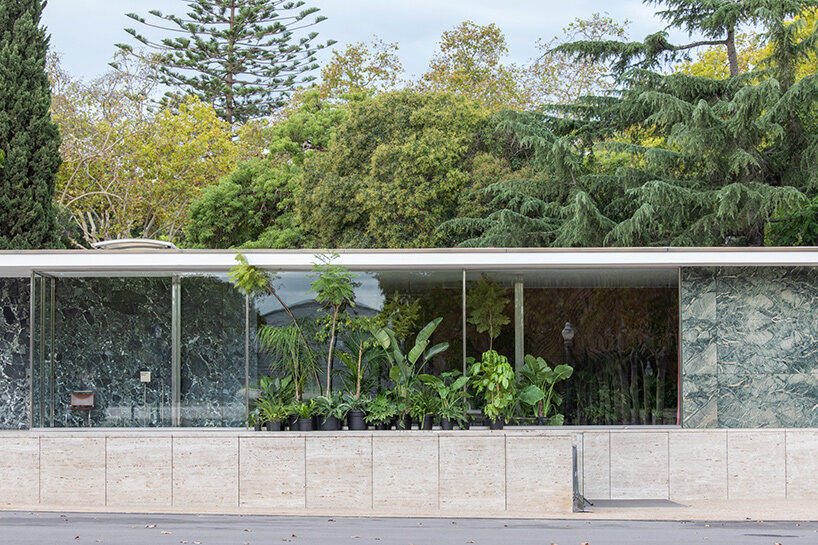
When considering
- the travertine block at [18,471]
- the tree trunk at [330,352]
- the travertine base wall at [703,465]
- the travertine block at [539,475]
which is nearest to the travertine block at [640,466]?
the travertine base wall at [703,465]

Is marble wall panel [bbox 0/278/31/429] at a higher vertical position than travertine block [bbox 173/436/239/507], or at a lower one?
higher

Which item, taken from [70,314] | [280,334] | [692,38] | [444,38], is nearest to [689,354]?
[280,334]

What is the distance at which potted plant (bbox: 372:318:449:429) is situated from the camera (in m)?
11.5

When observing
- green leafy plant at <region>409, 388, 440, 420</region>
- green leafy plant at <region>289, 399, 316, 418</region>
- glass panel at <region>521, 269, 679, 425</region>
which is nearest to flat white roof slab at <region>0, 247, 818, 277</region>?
glass panel at <region>521, 269, 679, 425</region>

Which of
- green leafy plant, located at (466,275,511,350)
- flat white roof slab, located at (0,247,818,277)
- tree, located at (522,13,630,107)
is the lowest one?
green leafy plant, located at (466,275,511,350)

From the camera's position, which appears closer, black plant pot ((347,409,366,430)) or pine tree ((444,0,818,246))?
black plant pot ((347,409,366,430))

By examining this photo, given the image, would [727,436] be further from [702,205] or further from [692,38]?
[692,38]

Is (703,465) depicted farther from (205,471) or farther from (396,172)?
(396,172)

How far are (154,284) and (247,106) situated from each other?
27.1m

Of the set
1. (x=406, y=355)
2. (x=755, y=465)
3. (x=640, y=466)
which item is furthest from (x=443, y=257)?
(x=755, y=465)

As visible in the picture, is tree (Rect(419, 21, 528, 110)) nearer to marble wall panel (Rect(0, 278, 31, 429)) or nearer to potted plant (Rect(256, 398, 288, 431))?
marble wall panel (Rect(0, 278, 31, 429))

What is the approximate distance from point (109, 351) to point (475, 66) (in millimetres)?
23446

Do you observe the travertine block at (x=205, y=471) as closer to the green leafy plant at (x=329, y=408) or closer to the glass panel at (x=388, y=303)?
the green leafy plant at (x=329, y=408)

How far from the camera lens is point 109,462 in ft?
35.1
